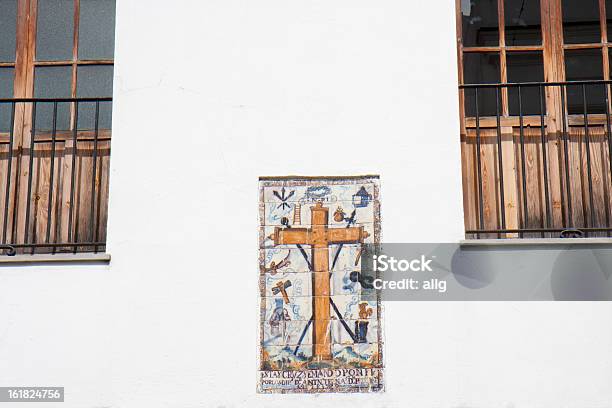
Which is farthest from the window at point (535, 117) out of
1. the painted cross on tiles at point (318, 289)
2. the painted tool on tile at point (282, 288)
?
the painted tool on tile at point (282, 288)

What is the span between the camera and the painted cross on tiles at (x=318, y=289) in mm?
5395

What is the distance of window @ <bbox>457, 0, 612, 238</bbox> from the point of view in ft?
19.2

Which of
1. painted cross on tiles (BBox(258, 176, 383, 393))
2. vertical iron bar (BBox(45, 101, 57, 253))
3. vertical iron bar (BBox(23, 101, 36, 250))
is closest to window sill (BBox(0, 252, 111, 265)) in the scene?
vertical iron bar (BBox(45, 101, 57, 253))

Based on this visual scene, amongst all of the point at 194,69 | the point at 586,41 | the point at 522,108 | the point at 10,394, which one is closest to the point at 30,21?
the point at 194,69

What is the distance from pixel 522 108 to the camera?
6.20 m

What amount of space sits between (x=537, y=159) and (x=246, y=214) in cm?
218

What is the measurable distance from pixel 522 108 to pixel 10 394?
4.17 m

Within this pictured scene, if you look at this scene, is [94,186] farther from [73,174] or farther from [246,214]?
[246,214]

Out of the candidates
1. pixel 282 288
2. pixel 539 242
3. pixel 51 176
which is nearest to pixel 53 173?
pixel 51 176

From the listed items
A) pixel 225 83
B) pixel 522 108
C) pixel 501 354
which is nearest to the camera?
pixel 501 354

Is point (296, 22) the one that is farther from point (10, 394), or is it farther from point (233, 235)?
point (10, 394)

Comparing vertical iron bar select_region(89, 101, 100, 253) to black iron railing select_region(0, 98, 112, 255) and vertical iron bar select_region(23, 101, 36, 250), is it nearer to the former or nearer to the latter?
black iron railing select_region(0, 98, 112, 255)

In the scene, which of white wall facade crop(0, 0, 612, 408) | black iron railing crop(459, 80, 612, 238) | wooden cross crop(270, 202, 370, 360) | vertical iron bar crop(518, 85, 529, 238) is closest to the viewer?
white wall facade crop(0, 0, 612, 408)

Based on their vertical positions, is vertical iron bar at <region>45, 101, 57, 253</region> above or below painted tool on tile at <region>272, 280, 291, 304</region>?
above
